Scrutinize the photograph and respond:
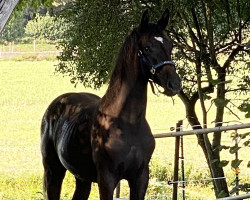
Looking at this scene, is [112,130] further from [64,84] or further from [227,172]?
[64,84]

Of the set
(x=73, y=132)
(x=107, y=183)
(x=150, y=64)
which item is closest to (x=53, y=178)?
(x=73, y=132)

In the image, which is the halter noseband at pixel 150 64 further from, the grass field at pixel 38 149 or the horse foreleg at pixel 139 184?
the grass field at pixel 38 149

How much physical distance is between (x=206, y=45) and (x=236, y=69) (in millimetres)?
880

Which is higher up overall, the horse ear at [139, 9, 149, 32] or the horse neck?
the horse ear at [139, 9, 149, 32]

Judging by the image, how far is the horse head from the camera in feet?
15.2

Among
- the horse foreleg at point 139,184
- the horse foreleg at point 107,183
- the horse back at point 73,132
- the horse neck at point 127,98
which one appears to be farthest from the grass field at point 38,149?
the horse foreleg at point 107,183

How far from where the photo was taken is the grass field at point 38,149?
12.3 m

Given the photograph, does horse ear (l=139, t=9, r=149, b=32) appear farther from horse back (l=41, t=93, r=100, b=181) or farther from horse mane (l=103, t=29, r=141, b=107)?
horse back (l=41, t=93, r=100, b=181)

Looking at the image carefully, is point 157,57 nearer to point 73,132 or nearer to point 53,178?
point 73,132

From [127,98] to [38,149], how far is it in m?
10.2

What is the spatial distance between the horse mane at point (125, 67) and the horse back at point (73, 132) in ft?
0.96

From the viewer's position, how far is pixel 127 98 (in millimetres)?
4914

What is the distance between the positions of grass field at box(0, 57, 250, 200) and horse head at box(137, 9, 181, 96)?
3.71ft

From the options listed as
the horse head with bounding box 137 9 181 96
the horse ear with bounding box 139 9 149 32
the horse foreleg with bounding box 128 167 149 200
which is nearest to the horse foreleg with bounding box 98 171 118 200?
the horse foreleg with bounding box 128 167 149 200
